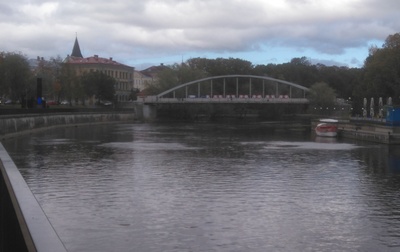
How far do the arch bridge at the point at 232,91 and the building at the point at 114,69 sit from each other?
87.2ft

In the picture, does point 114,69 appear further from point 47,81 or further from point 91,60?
point 47,81

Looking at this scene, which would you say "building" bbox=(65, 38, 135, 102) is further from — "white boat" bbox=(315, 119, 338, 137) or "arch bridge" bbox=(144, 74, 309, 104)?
"white boat" bbox=(315, 119, 338, 137)

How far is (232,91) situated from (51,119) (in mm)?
68301

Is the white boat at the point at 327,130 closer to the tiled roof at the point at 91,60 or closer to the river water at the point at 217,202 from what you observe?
the river water at the point at 217,202

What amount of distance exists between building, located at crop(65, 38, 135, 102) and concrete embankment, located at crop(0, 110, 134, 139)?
1723 inches

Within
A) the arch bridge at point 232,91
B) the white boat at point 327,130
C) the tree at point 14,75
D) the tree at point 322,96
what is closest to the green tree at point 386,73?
the white boat at point 327,130

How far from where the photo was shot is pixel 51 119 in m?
67.1

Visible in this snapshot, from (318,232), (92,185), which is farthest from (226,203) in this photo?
(92,185)

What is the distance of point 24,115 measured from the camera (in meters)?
54.3

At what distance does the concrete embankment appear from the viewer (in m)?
47.2

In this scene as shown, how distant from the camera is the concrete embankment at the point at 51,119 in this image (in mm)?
47250

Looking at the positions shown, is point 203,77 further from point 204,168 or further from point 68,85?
point 204,168

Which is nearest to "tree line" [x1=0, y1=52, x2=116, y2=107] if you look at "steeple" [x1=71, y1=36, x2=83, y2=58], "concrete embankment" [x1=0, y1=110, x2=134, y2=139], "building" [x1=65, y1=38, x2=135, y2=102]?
"concrete embankment" [x1=0, y1=110, x2=134, y2=139]

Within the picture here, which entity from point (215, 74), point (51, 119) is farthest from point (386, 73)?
point (215, 74)
